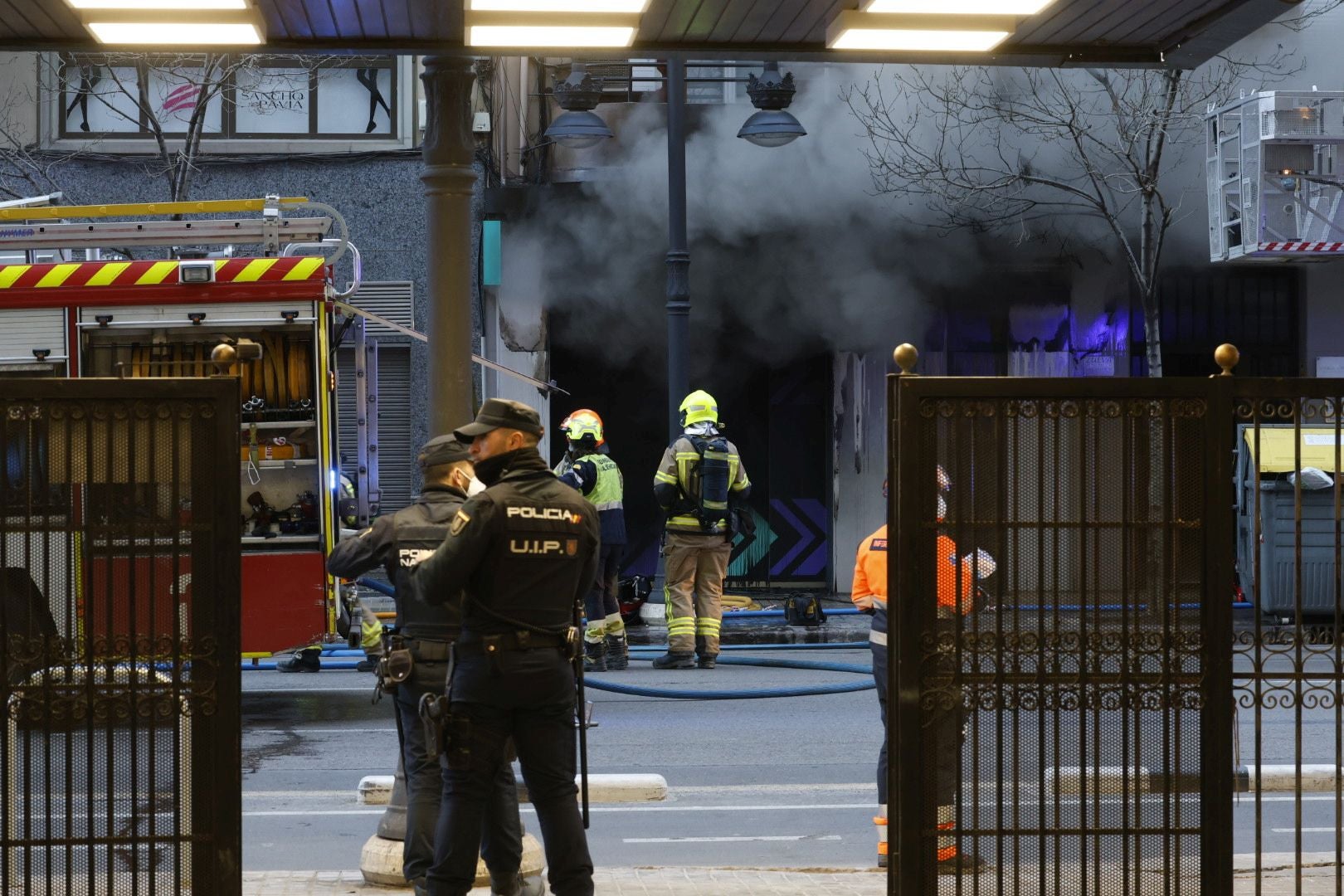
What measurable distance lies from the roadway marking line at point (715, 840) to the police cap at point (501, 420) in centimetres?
256

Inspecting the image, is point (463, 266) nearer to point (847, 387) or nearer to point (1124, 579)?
point (1124, 579)

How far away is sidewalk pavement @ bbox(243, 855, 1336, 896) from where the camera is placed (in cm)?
614

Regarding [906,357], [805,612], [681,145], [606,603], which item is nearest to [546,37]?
[906,357]

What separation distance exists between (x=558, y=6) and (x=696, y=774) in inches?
175

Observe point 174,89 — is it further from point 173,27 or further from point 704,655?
point 173,27

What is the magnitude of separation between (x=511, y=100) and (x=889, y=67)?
3.93 m

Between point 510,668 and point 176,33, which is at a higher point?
point 176,33

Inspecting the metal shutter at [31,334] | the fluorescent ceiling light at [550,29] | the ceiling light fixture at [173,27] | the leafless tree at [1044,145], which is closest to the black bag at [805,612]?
the leafless tree at [1044,145]

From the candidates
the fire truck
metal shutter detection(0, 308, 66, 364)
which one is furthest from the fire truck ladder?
metal shutter detection(0, 308, 66, 364)

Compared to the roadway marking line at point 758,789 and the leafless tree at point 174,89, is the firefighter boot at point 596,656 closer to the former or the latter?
the roadway marking line at point 758,789

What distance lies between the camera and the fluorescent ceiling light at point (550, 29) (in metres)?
5.81

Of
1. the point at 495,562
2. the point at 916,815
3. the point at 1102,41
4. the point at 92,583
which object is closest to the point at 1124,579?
the point at 916,815

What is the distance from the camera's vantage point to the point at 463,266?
627 centimetres

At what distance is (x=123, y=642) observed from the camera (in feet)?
16.0
